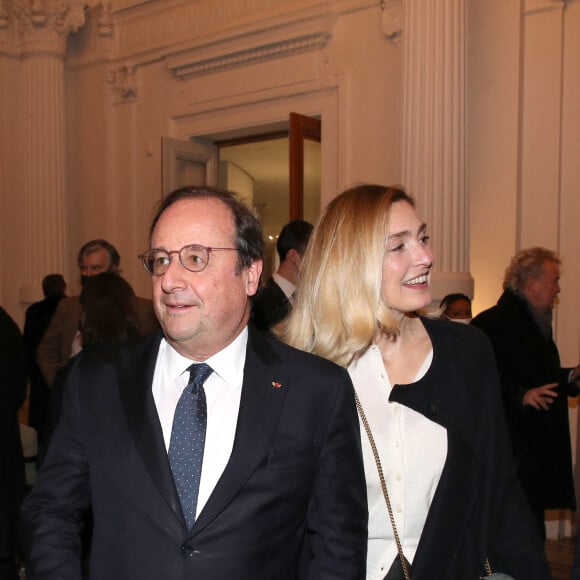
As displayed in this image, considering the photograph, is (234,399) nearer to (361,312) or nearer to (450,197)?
(361,312)

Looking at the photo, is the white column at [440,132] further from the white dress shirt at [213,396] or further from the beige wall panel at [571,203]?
the white dress shirt at [213,396]

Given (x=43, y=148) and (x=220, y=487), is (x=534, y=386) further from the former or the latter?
(x=43, y=148)

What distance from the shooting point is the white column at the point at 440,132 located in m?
6.38

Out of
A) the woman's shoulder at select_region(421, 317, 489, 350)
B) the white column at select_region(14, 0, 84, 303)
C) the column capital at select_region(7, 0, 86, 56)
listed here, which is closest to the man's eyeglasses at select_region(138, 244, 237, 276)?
the woman's shoulder at select_region(421, 317, 489, 350)

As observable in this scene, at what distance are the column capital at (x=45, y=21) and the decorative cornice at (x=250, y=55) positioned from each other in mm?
1616

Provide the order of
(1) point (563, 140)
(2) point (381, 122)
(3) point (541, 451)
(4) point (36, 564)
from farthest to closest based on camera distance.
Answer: (2) point (381, 122)
(1) point (563, 140)
(3) point (541, 451)
(4) point (36, 564)

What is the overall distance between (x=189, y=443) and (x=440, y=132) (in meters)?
5.11

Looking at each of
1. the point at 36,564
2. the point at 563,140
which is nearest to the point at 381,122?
the point at 563,140

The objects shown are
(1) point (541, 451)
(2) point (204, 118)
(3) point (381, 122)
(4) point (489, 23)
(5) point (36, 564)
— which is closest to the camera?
(5) point (36, 564)

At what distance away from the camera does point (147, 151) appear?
31.2ft

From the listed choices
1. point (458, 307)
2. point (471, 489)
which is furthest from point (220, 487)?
point (458, 307)

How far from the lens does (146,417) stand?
5.79 feet

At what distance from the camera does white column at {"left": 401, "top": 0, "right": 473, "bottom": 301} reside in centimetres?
638

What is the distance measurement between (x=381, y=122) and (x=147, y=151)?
3.29 metres
